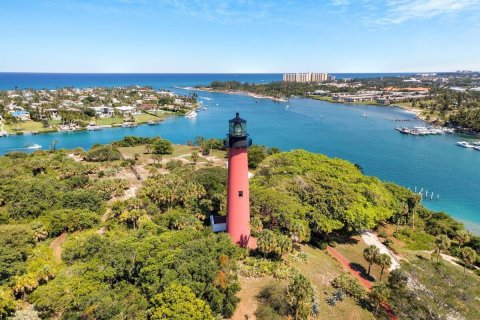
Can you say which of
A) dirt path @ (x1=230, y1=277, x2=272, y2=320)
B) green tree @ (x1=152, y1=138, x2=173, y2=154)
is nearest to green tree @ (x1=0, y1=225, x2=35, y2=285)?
dirt path @ (x1=230, y1=277, x2=272, y2=320)

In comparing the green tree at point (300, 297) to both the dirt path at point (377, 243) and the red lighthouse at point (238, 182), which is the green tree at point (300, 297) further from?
the dirt path at point (377, 243)

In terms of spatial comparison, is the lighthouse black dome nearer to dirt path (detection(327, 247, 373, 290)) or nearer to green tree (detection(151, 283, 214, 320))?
green tree (detection(151, 283, 214, 320))

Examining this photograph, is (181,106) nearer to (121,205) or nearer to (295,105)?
(295,105)

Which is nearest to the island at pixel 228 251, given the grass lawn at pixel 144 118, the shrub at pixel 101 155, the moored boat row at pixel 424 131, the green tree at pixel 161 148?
the shrub at pixel 101 155

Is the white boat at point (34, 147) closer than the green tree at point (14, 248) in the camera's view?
No

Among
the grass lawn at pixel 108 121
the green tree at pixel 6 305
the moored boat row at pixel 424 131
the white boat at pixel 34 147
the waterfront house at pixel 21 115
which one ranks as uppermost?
the waterfront house at pixel 21 115

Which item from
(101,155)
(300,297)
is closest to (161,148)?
(101,155)

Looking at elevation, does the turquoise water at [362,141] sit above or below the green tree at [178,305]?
below

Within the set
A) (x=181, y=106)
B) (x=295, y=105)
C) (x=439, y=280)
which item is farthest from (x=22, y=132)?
(x=295, y=105)
